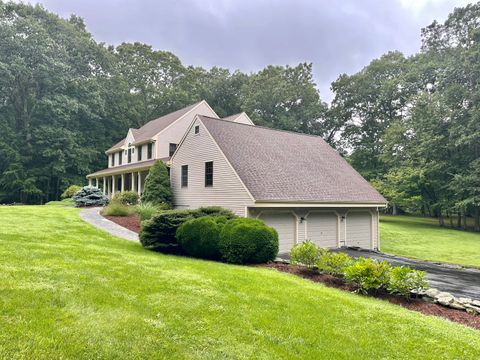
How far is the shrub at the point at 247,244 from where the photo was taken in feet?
30.2

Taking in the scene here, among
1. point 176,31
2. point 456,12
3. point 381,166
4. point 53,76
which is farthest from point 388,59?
point 53,76

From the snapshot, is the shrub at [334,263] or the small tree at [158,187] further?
the small tree at [158,187]

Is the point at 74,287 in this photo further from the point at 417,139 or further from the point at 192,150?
the point at 417,139

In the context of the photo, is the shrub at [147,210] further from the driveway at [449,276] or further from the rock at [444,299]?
the rock at [444,299]

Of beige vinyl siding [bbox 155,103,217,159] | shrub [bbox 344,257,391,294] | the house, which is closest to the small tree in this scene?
the house

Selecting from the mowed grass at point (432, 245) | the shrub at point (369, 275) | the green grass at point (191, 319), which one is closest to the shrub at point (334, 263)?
the shrub at point (369, 275)

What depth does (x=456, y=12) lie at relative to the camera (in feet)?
105

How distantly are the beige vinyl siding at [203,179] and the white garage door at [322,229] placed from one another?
145 inches

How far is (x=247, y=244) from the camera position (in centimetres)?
920

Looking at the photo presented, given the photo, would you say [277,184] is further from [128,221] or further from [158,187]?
[158,187]

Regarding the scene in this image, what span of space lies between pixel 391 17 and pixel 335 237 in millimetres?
13300

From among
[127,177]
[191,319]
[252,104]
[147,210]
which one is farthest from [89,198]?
[252,104]

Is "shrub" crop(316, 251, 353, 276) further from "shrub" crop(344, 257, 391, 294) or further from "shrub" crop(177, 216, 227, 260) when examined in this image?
"shrub" crop(177, 216, 227, 260)

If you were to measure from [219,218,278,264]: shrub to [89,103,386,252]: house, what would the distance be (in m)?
3.11
